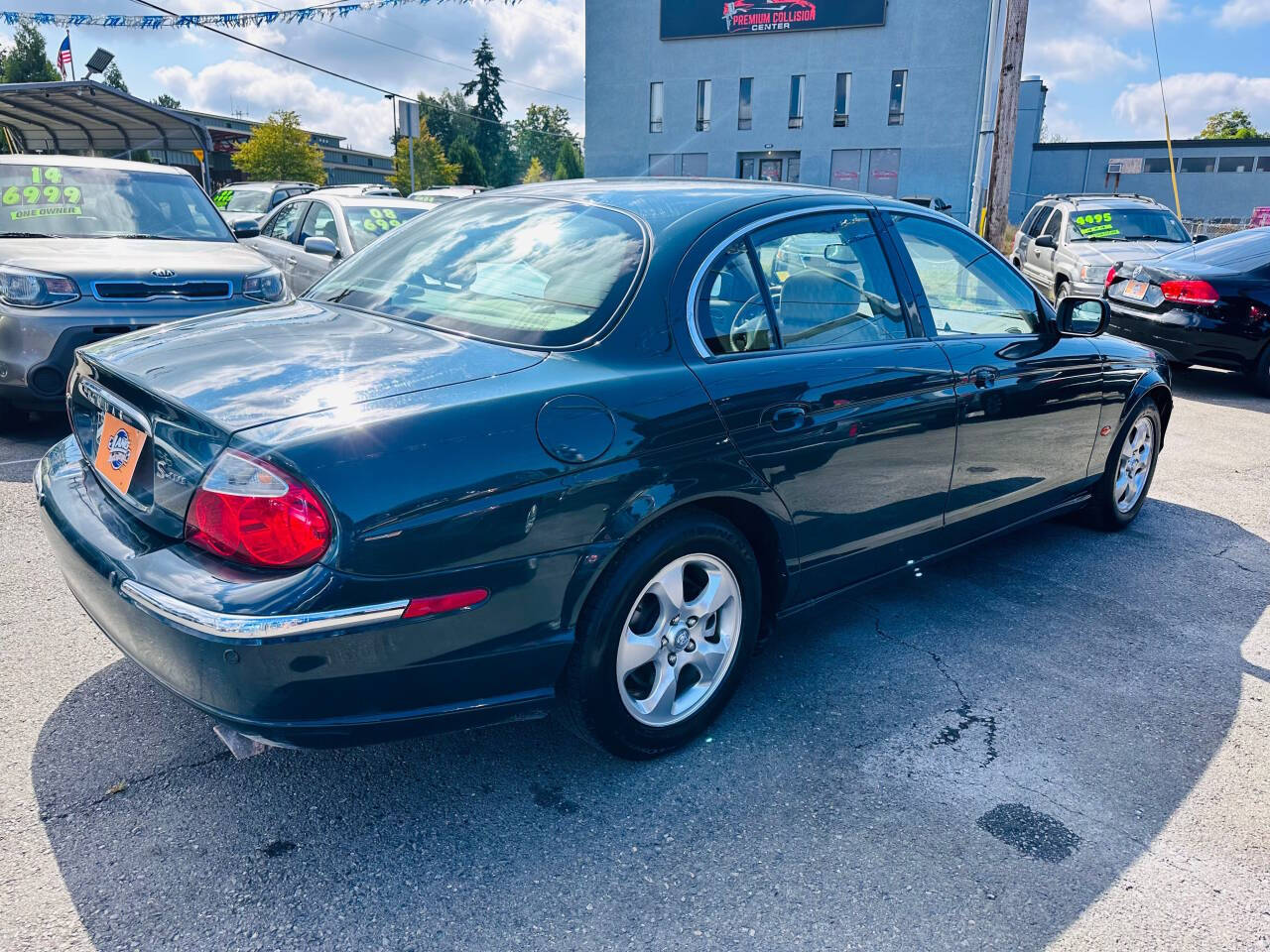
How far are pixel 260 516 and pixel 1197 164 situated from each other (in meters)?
54.3

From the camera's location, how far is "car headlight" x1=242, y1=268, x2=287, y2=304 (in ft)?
20.1

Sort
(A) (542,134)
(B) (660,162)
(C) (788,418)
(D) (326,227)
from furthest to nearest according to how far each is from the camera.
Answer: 1. (A) (542,134)
2. (B) (660,162)
3. (D) (326,227)
4. (C) (788,418)

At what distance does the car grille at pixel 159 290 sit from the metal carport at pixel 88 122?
681 cm

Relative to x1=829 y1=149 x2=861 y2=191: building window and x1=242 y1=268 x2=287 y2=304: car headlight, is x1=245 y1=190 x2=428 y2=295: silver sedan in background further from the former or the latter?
x1=829 y1=149 x2=861 y2=191: building window

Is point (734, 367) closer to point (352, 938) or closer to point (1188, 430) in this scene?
point (352, 938)

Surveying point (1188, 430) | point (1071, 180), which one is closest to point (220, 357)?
point (1188, 430)

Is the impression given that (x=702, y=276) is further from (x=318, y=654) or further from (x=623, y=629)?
(x=318, y=654)

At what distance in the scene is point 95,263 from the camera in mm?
5707

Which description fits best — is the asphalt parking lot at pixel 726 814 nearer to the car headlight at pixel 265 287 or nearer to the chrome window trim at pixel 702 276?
the chrome window trim at pixel 702 276

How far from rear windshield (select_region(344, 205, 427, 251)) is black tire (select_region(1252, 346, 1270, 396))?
7.81 metres

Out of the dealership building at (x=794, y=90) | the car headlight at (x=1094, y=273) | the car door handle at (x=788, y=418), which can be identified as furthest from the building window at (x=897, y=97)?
the car door handle at (x=788, y=418)

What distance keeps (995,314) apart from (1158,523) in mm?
2085

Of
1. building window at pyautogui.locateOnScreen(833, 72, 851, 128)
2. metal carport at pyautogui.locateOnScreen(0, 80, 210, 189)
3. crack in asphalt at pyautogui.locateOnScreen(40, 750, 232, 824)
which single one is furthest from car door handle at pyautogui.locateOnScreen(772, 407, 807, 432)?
building window at pyautogui.locateOnScreen(833, 72, 851, 128)

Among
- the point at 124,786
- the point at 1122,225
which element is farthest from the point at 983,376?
the point at 1122,225
